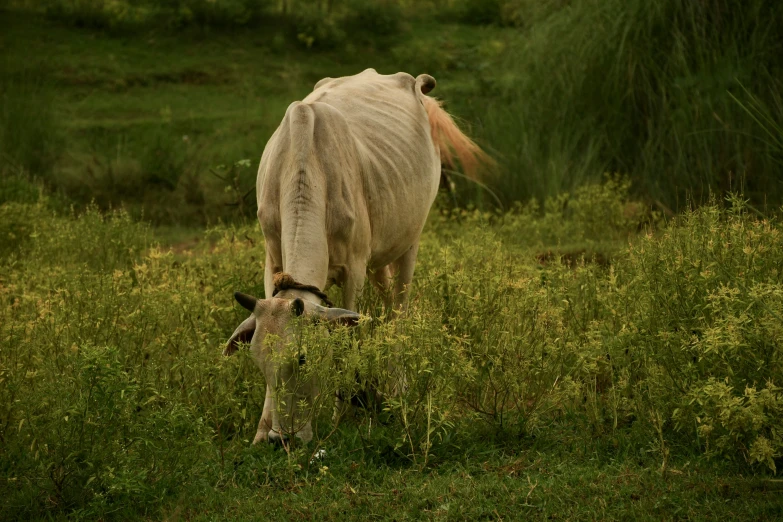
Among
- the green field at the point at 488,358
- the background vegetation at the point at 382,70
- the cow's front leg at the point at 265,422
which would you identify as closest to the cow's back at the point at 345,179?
the green field at the point at 488,358

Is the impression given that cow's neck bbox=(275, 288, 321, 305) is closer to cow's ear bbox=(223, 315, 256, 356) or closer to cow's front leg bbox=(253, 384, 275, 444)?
cow's ear bbox=(223, 315, 256, 356)

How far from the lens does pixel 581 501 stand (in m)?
4.30

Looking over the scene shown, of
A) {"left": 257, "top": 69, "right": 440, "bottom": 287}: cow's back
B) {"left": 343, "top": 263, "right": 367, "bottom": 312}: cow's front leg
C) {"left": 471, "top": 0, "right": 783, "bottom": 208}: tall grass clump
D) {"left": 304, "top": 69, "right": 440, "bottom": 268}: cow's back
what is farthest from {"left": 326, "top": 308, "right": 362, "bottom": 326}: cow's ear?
{"left": 471, "top": 0, "right": 783, "bottom": 208}: tall grass clump

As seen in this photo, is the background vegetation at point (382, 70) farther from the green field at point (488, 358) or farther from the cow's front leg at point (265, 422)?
the cow's front leg at point (265, 422)

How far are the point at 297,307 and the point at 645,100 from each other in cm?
719

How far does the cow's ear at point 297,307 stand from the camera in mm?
4688

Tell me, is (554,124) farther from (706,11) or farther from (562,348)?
(562,348)

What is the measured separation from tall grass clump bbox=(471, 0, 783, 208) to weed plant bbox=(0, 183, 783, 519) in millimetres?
4072

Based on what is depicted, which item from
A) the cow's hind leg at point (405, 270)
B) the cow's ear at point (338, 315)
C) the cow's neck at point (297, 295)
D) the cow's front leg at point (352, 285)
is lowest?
the cow's hind leg at point (405, 270)

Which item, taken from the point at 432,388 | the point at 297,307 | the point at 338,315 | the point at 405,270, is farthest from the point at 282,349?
the point at 405,270

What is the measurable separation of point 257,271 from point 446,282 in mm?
1740

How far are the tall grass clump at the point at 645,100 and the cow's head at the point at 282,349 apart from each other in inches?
227

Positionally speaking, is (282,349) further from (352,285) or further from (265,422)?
(352,285)

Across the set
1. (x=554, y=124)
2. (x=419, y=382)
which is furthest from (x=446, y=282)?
(x=554, y=124)
